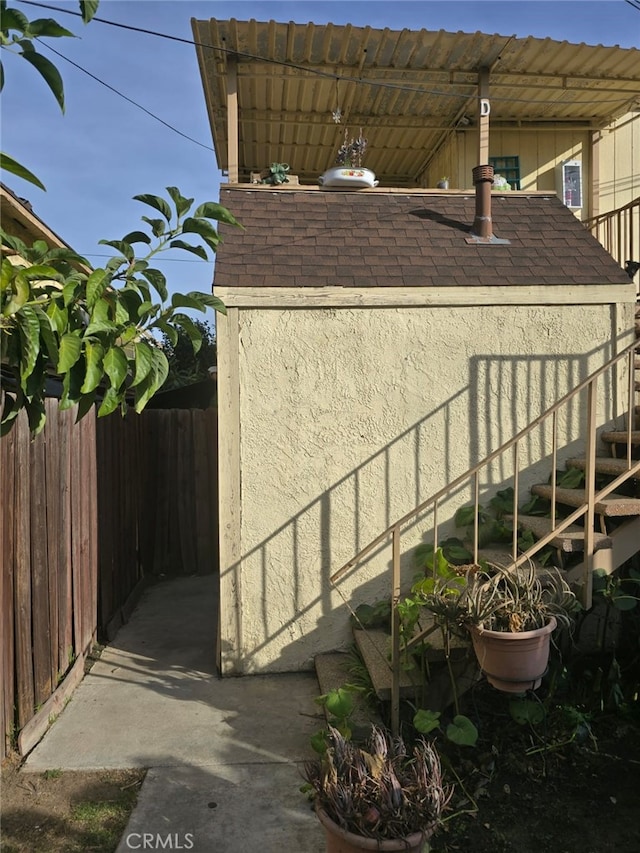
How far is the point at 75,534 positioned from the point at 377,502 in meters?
2.13

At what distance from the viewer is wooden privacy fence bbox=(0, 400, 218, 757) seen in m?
3.29

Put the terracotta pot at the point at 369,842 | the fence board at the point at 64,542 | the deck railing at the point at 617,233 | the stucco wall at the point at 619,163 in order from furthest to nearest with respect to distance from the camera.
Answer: the stucco wall at the point at 619,163, the deck railing at the point at 617,233, the fence board at the point at 64,542, the terracotta pot at the point at 369,842

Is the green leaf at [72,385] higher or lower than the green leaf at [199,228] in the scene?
lower

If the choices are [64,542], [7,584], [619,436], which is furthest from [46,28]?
[619,436]

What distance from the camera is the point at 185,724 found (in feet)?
12.4

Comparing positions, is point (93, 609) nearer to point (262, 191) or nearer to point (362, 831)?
point (362, 831)

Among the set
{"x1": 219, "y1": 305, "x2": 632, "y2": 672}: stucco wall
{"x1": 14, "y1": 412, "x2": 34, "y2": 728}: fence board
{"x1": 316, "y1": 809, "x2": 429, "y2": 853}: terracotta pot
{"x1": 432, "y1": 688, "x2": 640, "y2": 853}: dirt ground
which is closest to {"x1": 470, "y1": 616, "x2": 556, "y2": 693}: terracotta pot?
{"x1": 432, "y1": 688, "x2": 640, "y2": 853}: dirt ground

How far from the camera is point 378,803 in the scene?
7.26 ft

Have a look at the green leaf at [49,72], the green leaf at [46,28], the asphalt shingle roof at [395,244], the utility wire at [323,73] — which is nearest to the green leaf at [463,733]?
the asphalt shingle roof at [395,244]

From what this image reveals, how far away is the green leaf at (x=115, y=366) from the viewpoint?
167 centimetres

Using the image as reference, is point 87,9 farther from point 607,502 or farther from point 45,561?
point 607,502

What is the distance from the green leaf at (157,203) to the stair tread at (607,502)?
3009mm

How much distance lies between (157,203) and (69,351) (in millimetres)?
576

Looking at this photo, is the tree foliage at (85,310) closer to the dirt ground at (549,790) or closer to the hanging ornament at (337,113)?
the dirt ground at (549,790)
